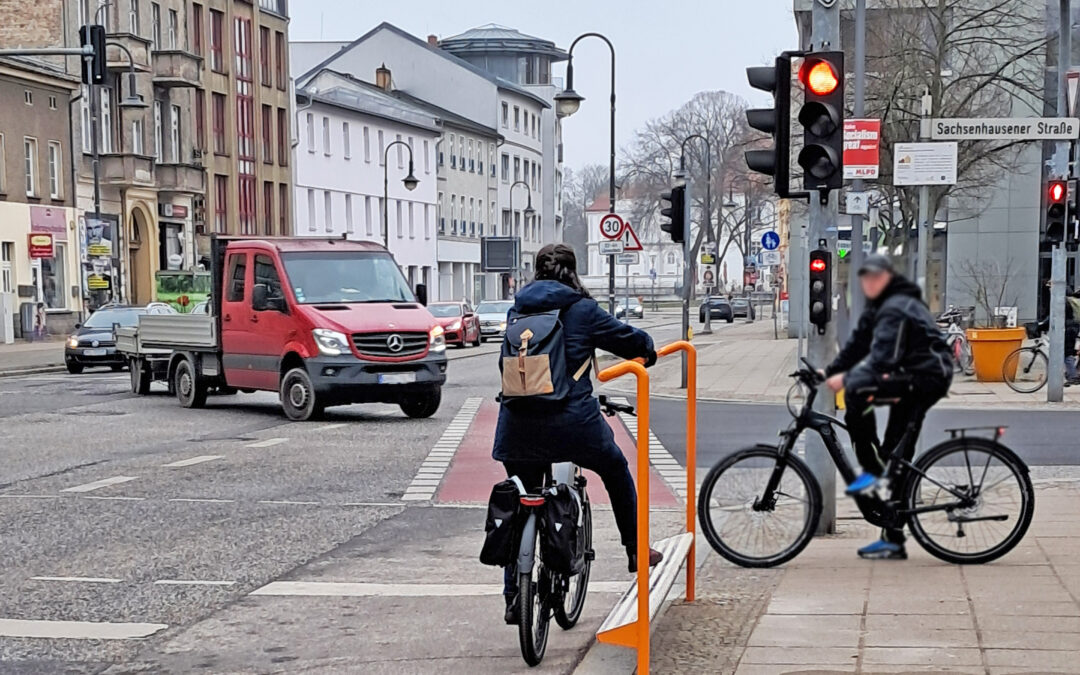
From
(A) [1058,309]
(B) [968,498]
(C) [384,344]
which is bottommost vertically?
(C) [384,344]

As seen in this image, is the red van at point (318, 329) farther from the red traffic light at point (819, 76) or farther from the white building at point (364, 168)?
the white building at point (364, 168)

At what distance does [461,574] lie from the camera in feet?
29.2

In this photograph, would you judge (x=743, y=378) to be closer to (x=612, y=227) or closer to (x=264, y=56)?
(x=612, y=227)

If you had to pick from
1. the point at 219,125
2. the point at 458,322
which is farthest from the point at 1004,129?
the point at 219,125

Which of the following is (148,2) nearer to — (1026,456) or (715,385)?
(715,385)

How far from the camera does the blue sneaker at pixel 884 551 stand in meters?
2.12

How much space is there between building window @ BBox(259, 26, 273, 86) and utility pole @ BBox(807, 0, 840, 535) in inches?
2567

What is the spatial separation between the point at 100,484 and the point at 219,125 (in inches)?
2109

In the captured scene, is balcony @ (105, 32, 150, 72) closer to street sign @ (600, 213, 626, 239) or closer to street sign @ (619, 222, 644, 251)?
street sign @ (619, 222, 644, 251)

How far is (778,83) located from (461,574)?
212 inches

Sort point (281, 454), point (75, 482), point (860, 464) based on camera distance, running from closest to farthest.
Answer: point (860, 464), point (75, 482), point (281, 454)

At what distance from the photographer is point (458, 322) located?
47.2m

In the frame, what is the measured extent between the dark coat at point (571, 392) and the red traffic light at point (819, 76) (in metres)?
2.94

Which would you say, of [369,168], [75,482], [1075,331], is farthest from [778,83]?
[369,168]
